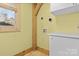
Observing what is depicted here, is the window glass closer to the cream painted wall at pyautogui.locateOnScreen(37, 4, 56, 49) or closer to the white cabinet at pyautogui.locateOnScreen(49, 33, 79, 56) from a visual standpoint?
the cream painted wall at pyautogui.locateOnScreen(37, 4, 56, 49)

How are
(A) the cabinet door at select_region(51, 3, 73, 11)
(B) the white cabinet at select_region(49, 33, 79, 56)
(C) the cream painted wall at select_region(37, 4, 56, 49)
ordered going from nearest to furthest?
(B) the white cabinet at select_region(49, 33, 79, 56)
(A) the cabinet door at select_region(51, 3, 73, 11)
(C) the cream painted wall at select_region(37, 4, 56, 49)

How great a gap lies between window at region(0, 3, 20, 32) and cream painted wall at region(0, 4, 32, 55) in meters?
0.12

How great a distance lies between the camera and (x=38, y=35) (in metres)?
3.08

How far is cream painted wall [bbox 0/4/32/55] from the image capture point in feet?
6.72

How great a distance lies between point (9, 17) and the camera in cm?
223

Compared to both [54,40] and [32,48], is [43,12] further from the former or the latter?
[54,40]

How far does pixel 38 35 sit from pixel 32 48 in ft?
1.26

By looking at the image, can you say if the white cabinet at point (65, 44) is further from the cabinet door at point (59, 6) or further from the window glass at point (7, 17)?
the window glass at point (7, 17)

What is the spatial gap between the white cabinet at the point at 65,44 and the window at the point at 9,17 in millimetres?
1051

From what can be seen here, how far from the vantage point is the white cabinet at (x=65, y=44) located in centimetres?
112

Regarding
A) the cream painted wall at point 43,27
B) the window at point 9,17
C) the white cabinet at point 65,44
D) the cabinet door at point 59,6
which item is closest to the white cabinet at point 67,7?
the cabinet door at point 59,6

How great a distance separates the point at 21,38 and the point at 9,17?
575 mm

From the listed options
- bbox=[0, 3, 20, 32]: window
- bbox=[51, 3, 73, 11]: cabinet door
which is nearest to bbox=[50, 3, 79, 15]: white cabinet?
bbox=[51, 3, 73, 11]: cabinet door

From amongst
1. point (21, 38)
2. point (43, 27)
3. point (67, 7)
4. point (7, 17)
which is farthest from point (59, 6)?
point (43, 27)
